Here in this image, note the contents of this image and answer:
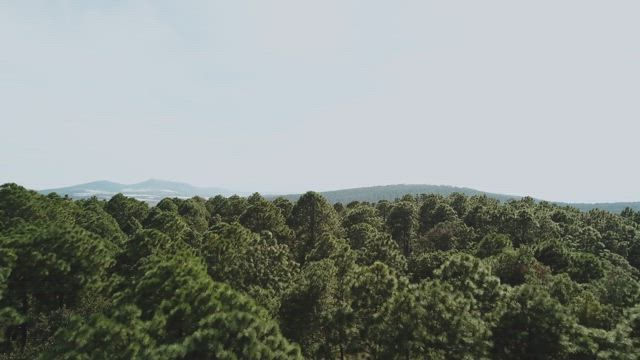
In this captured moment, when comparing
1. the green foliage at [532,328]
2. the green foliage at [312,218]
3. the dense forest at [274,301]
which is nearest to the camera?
the dense forest at [274,301]

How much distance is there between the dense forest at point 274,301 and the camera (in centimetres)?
2306

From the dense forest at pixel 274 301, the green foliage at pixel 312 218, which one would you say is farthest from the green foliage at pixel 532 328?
the green foliage at pixel 312 218

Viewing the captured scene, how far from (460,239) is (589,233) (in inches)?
999

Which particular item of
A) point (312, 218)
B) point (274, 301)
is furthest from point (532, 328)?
point (312, 218)

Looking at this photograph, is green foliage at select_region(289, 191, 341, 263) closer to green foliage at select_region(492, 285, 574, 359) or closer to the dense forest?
the dense forest

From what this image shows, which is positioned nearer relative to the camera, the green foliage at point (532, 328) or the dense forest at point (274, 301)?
the dense forest at point (274, 301)

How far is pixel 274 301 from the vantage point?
120ft

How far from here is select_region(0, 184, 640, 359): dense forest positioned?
23.1m

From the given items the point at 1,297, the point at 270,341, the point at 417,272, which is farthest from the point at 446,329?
the point at 1,297

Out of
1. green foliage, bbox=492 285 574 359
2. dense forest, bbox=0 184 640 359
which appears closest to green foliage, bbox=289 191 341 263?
dense forest, bbox=0 184 640 359

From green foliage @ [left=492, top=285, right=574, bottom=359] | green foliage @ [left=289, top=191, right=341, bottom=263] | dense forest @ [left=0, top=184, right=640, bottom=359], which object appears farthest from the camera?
green foliage @ [left=289, top=191, right=341, bottom=263]

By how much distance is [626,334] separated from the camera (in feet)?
87.7

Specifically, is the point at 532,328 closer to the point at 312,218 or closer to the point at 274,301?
the point at 274,301

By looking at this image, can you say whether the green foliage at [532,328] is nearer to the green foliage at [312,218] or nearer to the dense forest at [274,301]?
the dense forest at [274,301]
